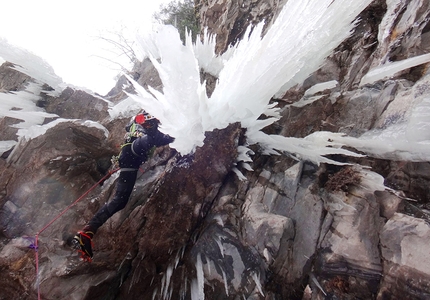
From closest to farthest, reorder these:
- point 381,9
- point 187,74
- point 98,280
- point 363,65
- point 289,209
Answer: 1. point 187,74
2. point 289,209
3. point 98,280
4. point 363,65
5. point 381,9

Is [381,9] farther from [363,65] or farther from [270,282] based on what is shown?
[270,282]

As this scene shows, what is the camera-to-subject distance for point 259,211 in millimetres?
3695

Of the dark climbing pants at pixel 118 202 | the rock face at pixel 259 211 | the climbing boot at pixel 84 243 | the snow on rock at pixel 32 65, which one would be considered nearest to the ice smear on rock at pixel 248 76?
the rock face at pixel 259 211

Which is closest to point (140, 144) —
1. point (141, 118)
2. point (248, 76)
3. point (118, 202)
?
point (141, 118)

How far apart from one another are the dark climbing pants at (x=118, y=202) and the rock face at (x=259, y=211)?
0.26 m

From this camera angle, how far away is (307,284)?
3070 millimetres

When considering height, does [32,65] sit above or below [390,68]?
below

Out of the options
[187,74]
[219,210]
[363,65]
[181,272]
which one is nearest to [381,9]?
[363,65]

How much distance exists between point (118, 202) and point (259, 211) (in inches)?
93.9

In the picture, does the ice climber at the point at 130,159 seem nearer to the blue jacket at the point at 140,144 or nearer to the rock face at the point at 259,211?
the blue jacket at the point at 140,144

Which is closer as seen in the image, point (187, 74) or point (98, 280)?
point (187, 74)

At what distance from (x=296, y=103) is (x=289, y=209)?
198 cm

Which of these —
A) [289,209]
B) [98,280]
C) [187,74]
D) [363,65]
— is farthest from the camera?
[363,65]

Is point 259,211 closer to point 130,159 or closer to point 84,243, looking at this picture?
point 130,159
